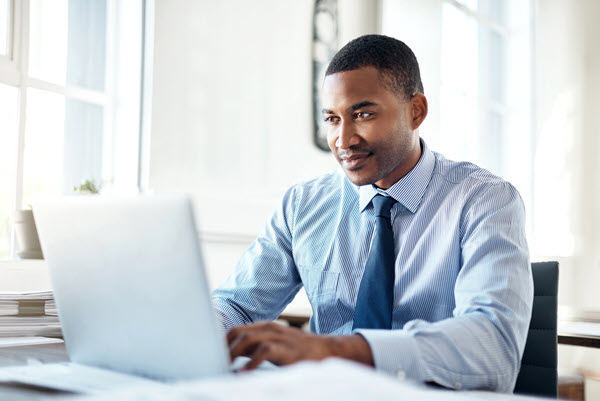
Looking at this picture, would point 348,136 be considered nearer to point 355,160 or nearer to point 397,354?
point 355,160

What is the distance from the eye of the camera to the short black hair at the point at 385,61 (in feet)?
4.91

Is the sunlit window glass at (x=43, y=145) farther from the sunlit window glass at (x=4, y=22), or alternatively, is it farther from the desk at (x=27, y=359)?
the desk at (x=27, y=359)

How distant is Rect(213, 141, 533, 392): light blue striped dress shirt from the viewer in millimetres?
948

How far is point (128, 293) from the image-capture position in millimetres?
793

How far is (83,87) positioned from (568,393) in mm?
1914

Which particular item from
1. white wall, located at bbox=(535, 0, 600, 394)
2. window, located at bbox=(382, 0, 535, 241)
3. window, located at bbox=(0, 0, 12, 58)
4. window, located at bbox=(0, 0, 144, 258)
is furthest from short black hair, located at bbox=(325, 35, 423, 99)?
white wall, located at bbox=(535, 0, 600, 394)

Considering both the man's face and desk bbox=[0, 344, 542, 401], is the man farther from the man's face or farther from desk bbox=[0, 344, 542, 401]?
desk bbox=[0, 344, 542, 401]

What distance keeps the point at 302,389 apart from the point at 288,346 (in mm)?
286

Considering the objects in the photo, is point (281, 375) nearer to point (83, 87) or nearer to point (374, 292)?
point (374, 292)

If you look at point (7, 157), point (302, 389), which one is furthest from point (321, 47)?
point (302, 389)

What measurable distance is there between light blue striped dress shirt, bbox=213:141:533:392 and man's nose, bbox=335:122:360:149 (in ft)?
0.38

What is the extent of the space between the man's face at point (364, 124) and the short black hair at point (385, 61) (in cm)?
2

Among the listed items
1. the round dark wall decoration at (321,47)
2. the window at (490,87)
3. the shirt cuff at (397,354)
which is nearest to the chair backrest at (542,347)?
the shirt cuff at (397,354)

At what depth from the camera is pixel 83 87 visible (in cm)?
248
